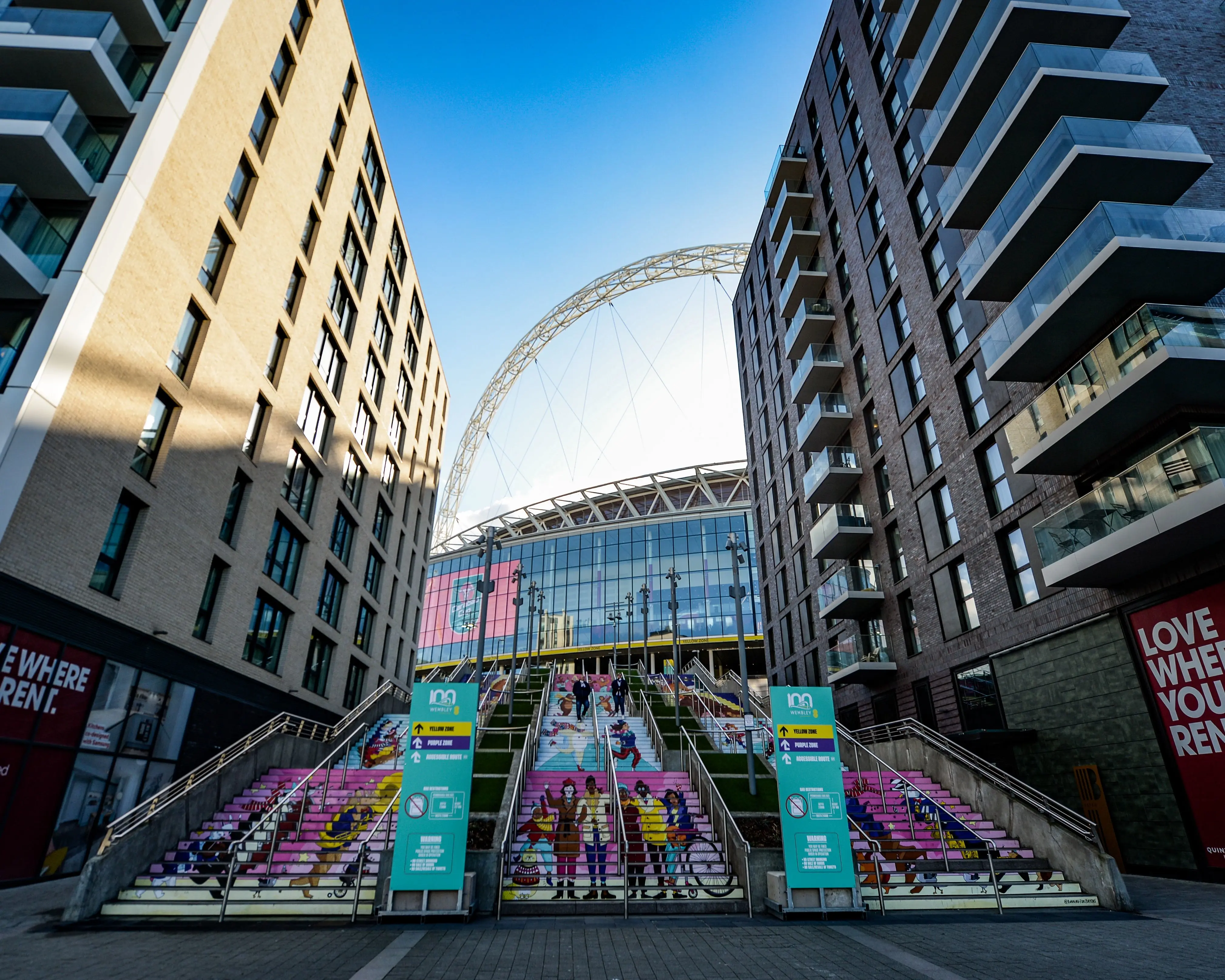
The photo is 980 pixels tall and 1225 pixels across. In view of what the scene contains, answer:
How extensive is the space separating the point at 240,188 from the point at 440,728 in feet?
66.5

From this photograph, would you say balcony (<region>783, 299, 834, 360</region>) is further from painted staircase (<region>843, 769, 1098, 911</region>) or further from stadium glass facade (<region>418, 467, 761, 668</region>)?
stadium glass facade (<region>418, 467, 761, 668</region>)

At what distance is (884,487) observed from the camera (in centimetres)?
2781

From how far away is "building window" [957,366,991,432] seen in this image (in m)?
21.2

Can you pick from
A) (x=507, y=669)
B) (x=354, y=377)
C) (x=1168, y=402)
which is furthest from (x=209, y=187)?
(x=507, y=669)

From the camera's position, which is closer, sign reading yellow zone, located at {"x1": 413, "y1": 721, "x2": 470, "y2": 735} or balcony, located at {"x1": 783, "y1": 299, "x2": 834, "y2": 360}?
sign reading yellow zone, located at {"x1": 413, "y1": 721, "x2": 470, "y2": 735}

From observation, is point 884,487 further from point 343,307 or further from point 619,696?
point 343,307

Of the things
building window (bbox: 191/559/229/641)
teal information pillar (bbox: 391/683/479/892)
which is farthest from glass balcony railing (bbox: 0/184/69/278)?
teal information pillar (bbox: 391/683/479/892)

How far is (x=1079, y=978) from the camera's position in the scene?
7.26 m

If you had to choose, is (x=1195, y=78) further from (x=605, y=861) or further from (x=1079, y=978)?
(x=605, y=861)

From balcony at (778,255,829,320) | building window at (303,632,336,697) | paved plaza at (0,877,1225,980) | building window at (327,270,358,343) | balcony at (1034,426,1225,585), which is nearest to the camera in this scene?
paved plaza at (0,877,1225,980)

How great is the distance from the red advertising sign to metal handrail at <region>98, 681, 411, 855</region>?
19129 millimetres

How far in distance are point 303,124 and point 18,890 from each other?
2561cm

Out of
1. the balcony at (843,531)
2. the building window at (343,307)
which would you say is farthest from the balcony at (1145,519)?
the building window at (343,307)

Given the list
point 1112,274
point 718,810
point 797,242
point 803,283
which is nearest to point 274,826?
point 718,810
